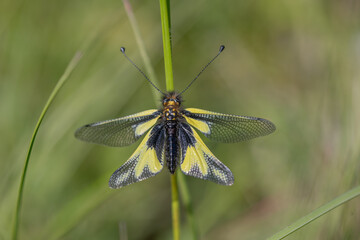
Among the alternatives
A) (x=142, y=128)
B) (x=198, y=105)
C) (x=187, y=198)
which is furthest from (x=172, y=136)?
(x=198, y=105)

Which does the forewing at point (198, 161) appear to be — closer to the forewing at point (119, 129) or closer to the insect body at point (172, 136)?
the insect body at point (172, 136)

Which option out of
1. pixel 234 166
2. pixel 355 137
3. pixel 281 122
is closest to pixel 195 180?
pixel 234 166

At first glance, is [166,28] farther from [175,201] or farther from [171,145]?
[175,201]

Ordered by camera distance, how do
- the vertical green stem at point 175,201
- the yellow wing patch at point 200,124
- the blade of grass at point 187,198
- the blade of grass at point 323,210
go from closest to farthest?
the blade of grass at point 323,210 < the vertical green stem at point 175,201 < the blade of grass at point 187,198 < the yellow wing patch at point 200,124

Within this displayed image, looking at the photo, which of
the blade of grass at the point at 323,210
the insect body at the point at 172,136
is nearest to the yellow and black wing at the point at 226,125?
the insect body at the point at 172,136

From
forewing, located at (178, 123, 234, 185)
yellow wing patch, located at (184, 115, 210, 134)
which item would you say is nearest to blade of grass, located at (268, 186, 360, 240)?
forewing, located at (178, 123, 234, 185)

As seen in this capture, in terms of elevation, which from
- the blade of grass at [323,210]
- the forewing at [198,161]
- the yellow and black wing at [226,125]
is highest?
the yellow and black wing at [226,125]

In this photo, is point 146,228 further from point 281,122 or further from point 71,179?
point 281,122
